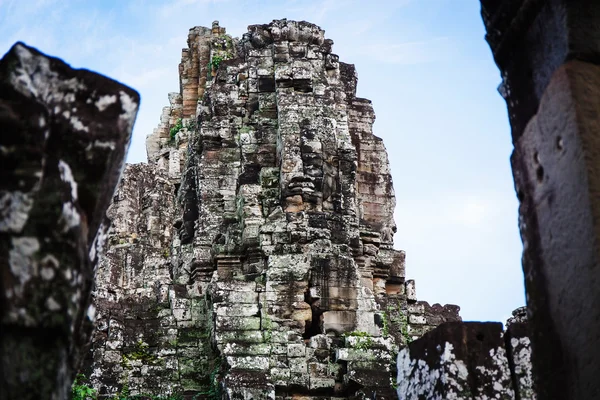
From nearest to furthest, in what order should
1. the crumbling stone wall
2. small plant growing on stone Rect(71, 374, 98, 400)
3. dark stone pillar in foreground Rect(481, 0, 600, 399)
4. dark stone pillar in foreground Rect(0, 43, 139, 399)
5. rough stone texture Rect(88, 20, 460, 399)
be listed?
dark stone pillar in foreground Rect(0, 43, 139, 399) < dark stone pillar in foreground Rect(481, 0, 600, 399) < the crumbling stone wall < small plant growing on stone Rect(71, 374, 98, 400) < rough stone texture Rect(88, 20, 460, 399)

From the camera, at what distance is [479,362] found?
7770 millimetres

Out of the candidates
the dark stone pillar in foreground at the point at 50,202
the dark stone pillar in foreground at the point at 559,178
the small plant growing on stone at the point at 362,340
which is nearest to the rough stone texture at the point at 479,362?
the dark stone pillar in foreground at the point at 559,178

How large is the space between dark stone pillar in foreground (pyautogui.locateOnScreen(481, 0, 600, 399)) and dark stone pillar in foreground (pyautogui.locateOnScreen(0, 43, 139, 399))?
2128mm

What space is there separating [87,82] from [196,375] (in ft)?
40.8

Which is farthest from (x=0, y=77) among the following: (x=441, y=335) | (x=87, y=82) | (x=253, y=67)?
(x=253, y=67)

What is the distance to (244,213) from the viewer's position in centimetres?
1795

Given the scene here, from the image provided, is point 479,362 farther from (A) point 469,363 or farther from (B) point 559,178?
(B) point 559,178

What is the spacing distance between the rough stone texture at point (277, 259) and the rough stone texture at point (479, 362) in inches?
262

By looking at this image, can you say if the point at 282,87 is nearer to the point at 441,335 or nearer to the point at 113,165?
the point at 441,335

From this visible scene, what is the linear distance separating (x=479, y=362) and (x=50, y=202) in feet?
14.3

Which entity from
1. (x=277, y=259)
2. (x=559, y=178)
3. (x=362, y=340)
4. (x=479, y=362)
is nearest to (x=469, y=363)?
(x=479, y=362)

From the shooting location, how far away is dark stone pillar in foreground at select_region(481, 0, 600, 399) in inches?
199

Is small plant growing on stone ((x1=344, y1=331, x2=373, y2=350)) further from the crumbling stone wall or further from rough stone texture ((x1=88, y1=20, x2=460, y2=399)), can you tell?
the crumbling stone wall

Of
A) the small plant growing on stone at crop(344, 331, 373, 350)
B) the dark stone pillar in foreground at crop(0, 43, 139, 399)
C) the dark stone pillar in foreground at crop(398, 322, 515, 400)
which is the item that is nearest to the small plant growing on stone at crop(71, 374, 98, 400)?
the small plant growing on stone at crop(344, 331, 373, 350)
